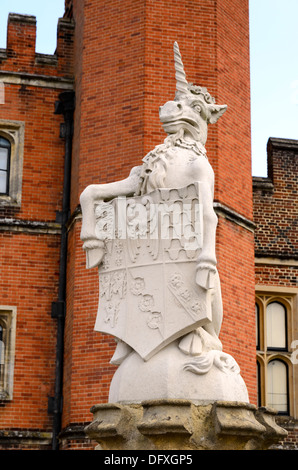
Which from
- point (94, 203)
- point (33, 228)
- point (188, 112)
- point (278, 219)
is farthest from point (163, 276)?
point (278, 219)

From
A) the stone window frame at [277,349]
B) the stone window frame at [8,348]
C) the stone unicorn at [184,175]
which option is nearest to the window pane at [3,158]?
the stone window frame at [8,348]

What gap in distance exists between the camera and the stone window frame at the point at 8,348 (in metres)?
12.9

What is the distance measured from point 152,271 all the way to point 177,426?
1.07 meters

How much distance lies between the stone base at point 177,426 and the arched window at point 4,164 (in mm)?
9018

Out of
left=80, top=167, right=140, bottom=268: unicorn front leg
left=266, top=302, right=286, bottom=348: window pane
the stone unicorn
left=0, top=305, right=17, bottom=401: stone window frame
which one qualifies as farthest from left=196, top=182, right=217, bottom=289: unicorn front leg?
left=266, top=302, right=286, bottom=348: window pane

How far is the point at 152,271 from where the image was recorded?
5.68m

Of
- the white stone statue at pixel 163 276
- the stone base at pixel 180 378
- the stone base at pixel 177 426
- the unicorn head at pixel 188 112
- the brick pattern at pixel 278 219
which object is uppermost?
the brick pattern at pixel 278 219

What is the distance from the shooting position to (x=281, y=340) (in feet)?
47.2

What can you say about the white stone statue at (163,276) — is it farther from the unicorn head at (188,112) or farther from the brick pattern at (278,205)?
the brick pattern at (278,205)

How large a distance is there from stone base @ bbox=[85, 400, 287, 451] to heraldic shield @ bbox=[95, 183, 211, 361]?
45cm

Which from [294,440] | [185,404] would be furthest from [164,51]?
[185,404]

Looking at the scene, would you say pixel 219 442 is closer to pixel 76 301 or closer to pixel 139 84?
pixel 76 301

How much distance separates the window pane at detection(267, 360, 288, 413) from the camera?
14078 mm

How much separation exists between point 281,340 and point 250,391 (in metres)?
2.28
